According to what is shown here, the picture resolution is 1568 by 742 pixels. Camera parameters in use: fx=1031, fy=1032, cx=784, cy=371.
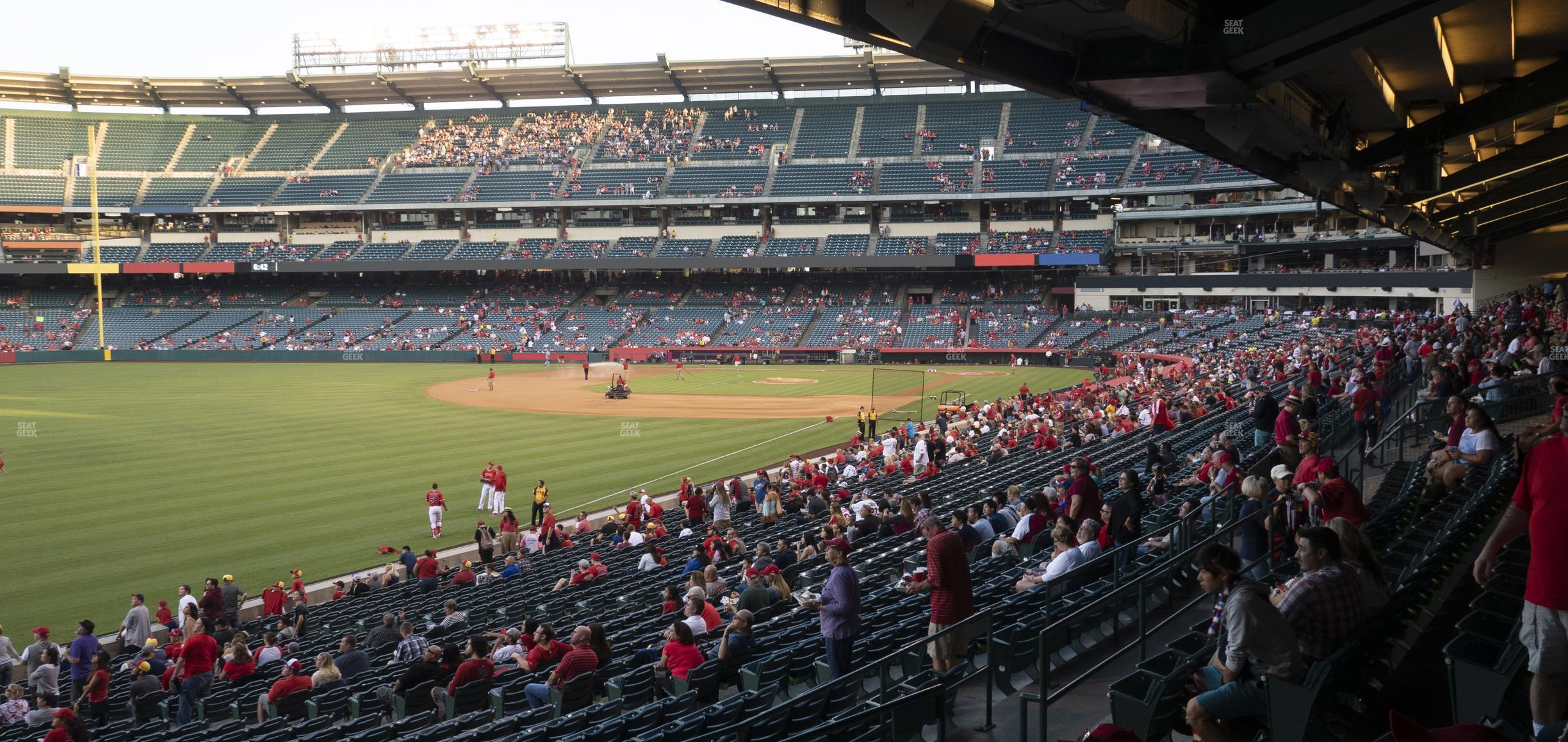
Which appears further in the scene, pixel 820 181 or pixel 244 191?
pixel 244 191

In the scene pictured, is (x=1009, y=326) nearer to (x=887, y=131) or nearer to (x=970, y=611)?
(x=887, y=131)

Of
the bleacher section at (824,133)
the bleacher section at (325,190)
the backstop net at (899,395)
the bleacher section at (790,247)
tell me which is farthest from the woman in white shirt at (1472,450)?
the bleacher section at (325,190)

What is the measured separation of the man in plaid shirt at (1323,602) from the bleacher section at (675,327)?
6224 centimetres

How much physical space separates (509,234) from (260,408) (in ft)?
133

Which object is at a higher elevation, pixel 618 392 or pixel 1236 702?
pixel 1236 702

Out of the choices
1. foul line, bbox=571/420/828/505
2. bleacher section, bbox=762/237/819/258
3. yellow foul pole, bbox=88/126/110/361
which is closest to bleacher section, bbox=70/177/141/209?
yellow foul pole, bbox=88/126/110/361

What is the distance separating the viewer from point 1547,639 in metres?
4.84

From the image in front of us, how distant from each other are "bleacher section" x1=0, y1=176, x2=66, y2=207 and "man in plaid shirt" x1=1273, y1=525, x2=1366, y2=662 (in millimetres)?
92034

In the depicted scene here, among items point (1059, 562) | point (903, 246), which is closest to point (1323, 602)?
point (1059, 562)

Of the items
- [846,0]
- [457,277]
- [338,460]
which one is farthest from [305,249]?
[846,0]

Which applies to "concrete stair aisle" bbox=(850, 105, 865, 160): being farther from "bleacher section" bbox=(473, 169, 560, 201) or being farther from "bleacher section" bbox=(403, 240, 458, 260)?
"bleacher section" bbox=(403, 240, 458, 260)

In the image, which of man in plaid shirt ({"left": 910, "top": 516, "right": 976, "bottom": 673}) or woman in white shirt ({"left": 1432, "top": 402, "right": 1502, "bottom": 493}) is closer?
man in plaid shirt ({"left": 910, "top": 516, "right": 976, "bottom": 673})

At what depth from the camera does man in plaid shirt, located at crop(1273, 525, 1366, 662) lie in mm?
5665

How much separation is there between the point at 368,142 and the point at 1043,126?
54529 millimetres
